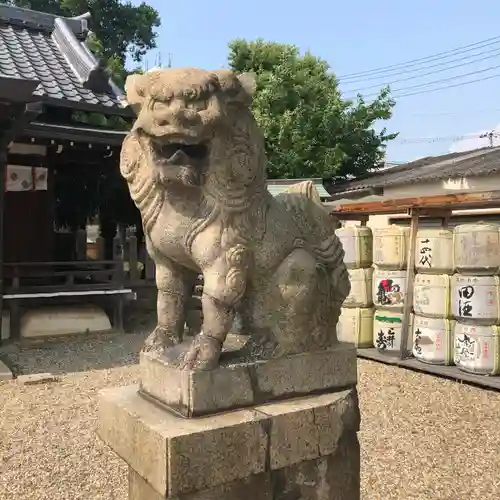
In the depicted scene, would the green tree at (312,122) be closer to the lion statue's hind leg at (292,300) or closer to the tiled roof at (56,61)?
the tiled roof at (56,61)

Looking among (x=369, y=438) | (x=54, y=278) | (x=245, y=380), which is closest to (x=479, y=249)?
(x=369, y=438)

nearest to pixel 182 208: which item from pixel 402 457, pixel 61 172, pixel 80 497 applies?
pixel 80 497

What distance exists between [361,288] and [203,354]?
567 cm

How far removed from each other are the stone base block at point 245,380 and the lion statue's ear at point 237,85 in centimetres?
105

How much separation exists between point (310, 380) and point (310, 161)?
1246 cm

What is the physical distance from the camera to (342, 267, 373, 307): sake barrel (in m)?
7.45

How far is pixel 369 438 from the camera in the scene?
4.44m

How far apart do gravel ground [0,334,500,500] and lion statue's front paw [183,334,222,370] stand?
1.90 m

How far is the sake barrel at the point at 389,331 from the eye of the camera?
702cm

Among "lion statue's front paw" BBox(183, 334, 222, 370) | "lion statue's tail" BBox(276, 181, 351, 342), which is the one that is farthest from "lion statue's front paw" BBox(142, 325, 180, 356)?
"lion statue's tail" BBox(276, 181, 351, 342)

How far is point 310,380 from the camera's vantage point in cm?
233

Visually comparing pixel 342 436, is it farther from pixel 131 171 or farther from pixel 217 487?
pixel 131 171

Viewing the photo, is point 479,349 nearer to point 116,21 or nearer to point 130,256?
point 130,256

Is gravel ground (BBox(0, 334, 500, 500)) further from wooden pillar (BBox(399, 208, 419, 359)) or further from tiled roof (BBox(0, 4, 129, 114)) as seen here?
tiled roof (BBox(0, 4, 129, 114))
